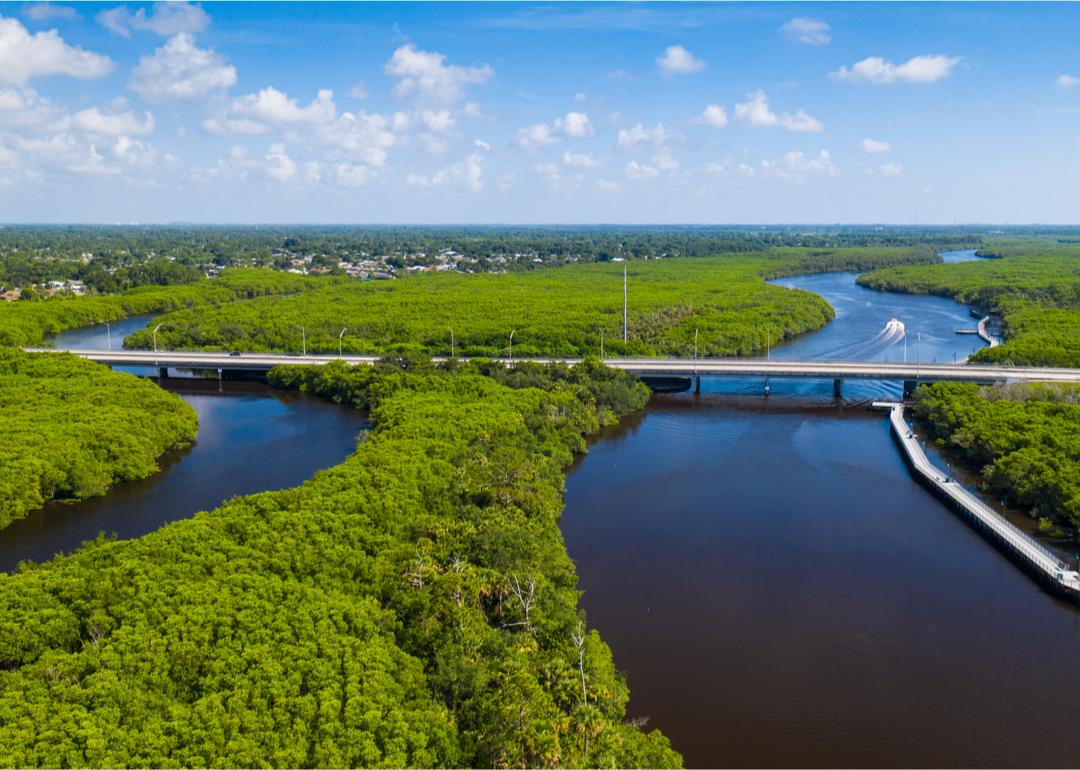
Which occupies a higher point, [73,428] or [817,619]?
[73,428]

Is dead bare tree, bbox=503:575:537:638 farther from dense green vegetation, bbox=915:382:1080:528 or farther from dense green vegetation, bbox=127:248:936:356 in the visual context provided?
dense green vegetation, bbox=127:248:936:356

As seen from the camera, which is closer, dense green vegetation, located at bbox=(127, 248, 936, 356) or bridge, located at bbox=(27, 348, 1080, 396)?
bridge, located at bbox=(27, 348, 1080, 396)

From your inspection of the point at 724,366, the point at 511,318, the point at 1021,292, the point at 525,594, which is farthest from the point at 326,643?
the point at 1021,292

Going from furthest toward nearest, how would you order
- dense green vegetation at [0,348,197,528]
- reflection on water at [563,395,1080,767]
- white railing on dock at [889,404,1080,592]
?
dense green vegetation at [0,348,197,528] < white railing on dock at [889,404,1080,592] < reflection on water at [563,395,1080,767]

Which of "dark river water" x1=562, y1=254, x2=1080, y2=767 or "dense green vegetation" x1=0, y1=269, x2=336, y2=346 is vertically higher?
"dense green vegetation" x1=0, y1=269, x2=336, y2=346

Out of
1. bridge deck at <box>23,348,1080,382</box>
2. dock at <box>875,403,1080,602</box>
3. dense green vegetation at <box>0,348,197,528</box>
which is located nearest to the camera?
dock at <box>875,403,1080,602</box>

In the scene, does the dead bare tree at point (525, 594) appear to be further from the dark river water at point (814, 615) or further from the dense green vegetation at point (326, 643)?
the dark river water at point (814, 615)

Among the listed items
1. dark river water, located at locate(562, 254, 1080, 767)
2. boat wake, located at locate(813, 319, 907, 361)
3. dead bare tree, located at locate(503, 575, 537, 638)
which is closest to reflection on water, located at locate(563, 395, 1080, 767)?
dark river water, located at locate(562, 254, 1080, 767)

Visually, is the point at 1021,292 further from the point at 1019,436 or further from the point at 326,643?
the point at 326,643

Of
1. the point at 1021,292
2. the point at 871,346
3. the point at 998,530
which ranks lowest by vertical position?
the point at 998,530
